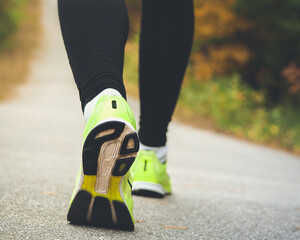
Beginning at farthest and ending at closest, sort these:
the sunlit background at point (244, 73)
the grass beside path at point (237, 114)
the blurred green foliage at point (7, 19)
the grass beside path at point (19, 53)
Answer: the blurred green foliage at point (7, 19), the grass beside path at point (19, 53), the sunlit background at point (244, 73), the grass beside path at point (237, 114)

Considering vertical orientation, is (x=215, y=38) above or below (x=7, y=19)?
above

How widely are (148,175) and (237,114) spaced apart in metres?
5.63

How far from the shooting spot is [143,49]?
1.42 metres

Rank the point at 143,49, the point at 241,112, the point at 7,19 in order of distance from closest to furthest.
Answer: the point at 143,49 < the point at 241,112 < the point at 7,19

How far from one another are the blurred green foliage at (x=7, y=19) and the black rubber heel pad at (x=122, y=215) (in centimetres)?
1298

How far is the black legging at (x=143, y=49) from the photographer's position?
980 millimetres

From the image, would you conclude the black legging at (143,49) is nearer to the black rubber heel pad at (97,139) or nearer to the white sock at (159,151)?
the white sock at (159,151)

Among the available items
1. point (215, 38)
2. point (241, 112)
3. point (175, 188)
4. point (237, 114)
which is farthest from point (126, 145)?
point (215, 38)

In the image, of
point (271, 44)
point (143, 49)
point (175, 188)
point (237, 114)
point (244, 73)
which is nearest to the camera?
point (143, 49)

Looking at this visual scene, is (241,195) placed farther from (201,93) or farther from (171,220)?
(201,93)

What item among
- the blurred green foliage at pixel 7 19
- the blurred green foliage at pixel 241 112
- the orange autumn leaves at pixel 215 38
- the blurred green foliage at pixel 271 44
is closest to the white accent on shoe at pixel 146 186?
the blurred green foliage at pixel 241 112

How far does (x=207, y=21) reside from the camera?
26.2 feet

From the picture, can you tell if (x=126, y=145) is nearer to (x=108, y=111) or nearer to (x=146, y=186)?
(x=108, y=111)

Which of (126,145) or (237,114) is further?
(237,114)
